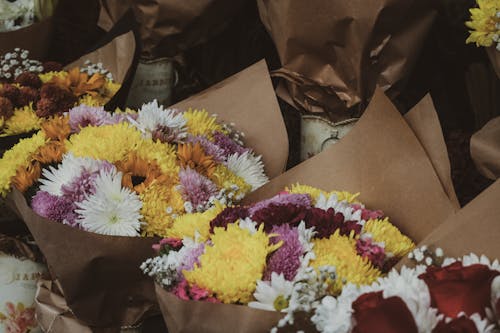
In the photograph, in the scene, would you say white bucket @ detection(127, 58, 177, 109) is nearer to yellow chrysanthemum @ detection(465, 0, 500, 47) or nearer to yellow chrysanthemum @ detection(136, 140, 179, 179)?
yellow chrysanthemum @ detection(136, 140, 179, 179)

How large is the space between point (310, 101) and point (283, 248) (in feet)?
2.31

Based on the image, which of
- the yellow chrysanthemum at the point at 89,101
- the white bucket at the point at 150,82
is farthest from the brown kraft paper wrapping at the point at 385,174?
the white bucket at the point at 150,82

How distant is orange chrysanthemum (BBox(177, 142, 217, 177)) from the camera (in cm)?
137

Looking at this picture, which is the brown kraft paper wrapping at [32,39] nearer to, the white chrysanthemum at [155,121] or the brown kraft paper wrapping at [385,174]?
the white chrysanthemum at [155,121]

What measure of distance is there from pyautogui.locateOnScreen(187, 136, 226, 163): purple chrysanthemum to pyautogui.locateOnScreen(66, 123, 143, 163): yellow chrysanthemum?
0.11m

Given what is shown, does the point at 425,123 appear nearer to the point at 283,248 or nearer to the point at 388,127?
the point at 388,127

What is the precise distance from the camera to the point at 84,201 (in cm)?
125

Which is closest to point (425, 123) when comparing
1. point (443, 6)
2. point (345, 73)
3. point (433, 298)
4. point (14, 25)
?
point (345, 73)

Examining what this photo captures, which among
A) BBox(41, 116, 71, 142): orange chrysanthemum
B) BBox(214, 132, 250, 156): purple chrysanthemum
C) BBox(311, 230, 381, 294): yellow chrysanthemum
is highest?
BBox(311, 230, 381, 294): yellow chrysanthemum

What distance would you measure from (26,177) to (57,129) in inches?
5.5

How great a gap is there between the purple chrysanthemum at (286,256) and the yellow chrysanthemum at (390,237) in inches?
5.4

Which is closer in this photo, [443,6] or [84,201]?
[84,201]

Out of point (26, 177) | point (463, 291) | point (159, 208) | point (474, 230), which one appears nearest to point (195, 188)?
point (159, 208)

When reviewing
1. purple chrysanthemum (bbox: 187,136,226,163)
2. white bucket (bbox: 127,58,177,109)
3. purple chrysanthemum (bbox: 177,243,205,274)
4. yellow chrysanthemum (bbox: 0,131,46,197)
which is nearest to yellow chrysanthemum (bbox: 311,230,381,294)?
purple chrysanthemum (bbox: 177,243,205,274)
